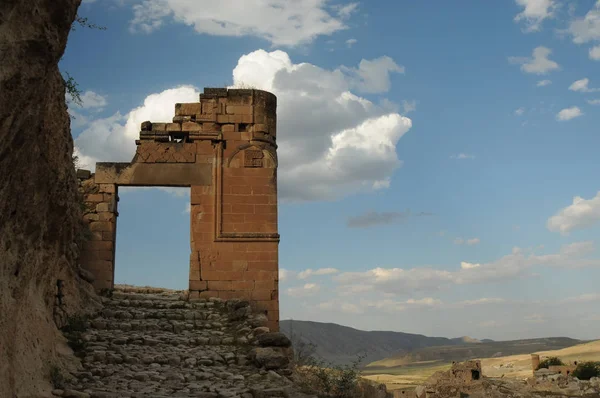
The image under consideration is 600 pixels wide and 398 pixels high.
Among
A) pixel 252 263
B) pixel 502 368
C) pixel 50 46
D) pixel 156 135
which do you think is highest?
pixel 156 135

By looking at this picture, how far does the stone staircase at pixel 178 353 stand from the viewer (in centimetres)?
813

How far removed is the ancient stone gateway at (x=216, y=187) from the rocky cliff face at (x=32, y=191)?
Result: 9.59 ft

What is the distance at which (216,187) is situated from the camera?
13.5 meters

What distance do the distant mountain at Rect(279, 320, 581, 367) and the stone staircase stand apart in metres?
85.7

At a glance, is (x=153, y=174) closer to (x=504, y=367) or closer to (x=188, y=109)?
(x=188, y=109)

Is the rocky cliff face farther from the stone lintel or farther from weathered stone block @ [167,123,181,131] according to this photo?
weathered stone block @ [167,123,181,131]

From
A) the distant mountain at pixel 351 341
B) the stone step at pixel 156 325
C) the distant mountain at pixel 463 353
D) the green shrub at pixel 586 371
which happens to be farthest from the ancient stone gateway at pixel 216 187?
the distant mountain at pixel 463 353

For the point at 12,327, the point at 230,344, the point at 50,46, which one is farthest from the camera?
the point at 230,344

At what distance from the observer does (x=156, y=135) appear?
44.7 feet

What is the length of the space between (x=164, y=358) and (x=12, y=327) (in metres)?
2.78

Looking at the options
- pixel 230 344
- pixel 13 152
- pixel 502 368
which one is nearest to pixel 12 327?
pixel 13 152

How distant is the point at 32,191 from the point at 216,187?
648 centimetres

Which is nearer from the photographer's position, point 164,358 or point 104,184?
point 164,358

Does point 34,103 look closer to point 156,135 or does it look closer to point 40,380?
point 40,380
